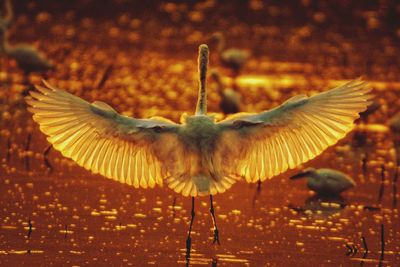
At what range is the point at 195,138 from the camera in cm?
834

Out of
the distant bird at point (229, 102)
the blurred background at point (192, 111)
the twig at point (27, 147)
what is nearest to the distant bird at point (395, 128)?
the blurred background at point (192, 111)

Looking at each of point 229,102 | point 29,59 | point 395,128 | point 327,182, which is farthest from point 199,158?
point 29,59

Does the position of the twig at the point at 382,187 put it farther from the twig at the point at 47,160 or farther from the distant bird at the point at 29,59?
the distant bird at the point at 29,59

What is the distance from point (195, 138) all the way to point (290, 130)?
698 mm

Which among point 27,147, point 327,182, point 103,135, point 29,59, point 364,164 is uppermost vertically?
point 29,59

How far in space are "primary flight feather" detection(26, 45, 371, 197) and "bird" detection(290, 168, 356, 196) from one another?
7.84 ft

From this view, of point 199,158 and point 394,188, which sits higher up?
point 394,188

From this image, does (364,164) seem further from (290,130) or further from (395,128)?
(290,130)

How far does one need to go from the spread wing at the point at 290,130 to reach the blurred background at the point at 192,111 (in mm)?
647

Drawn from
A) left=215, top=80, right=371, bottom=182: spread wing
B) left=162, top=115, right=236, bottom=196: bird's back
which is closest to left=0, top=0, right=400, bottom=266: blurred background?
left=162, top=115, right=236, bottom=196: bird's back

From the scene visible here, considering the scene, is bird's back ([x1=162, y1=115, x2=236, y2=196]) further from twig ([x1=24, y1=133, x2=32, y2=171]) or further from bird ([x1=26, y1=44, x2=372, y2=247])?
twig ([x1=24, y1=133, x2=32, y2=171])

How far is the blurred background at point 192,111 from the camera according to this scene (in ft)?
28.5

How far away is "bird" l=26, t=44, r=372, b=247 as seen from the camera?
834 cm

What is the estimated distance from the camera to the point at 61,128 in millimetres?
8367
